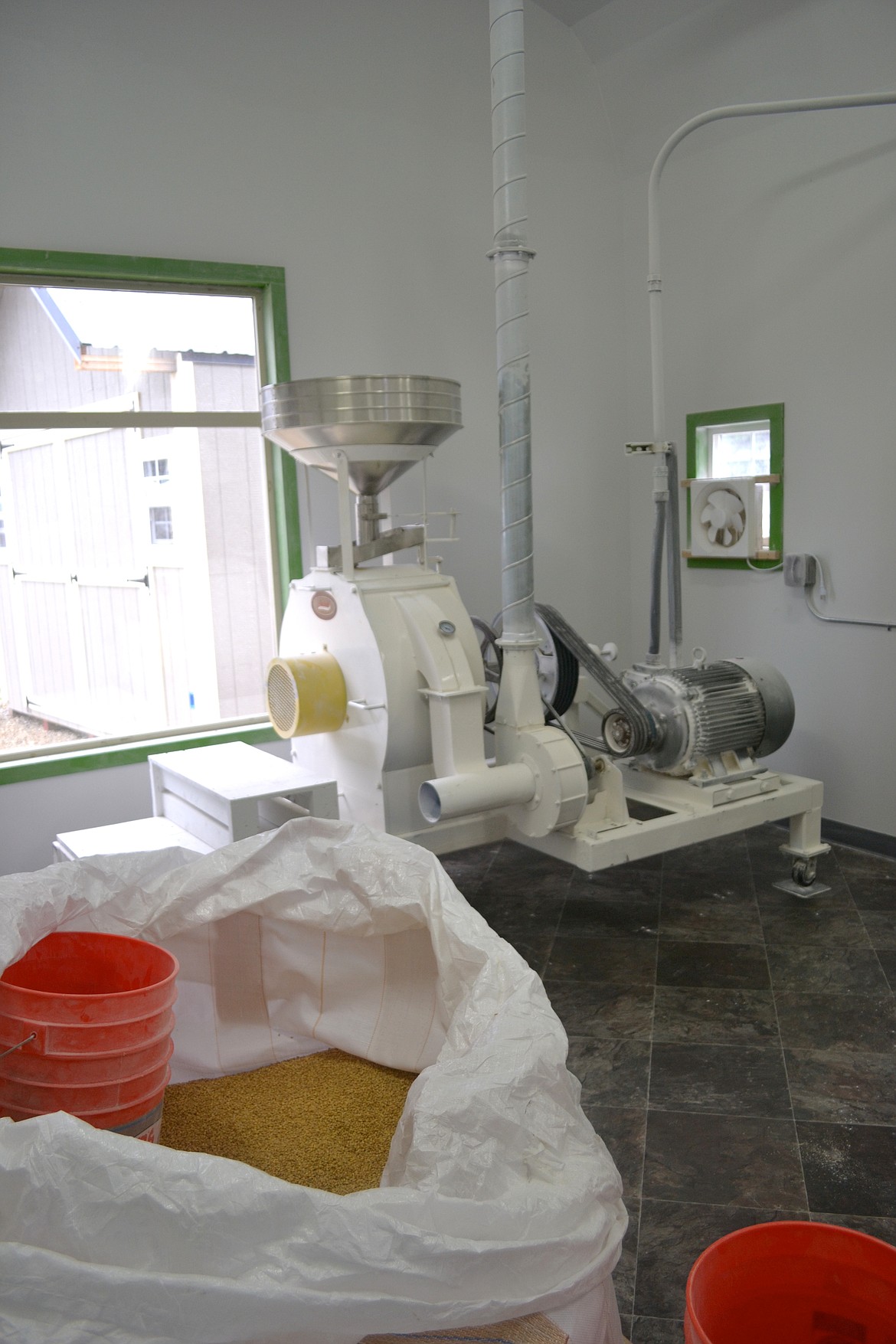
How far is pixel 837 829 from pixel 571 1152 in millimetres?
2990

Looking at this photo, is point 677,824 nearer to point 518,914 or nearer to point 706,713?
point 706,713

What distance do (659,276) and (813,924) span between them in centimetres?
217

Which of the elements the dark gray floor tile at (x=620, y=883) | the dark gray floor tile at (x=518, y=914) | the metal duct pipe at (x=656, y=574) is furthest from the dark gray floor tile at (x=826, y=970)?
the metal duct pipe at (x=656, y=574)

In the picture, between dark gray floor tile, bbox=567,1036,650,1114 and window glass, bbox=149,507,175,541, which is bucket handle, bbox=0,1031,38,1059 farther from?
window glass, bbox=149,507,175,541

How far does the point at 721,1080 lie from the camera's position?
239 cm

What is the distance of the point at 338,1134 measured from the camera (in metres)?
1.63

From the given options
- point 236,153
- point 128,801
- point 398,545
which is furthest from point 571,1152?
point 236,153

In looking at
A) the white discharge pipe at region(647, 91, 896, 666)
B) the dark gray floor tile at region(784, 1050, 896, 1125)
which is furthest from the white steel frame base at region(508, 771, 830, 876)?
the dark gray floor tile at region(784, 1050, 896, 1125)

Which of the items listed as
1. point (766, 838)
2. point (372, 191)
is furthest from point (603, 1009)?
point (372, 191)

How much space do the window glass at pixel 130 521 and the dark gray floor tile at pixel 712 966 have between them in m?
1.77

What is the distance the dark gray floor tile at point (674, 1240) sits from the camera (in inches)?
68.4

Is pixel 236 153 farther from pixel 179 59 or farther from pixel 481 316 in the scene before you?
pixel 481 316

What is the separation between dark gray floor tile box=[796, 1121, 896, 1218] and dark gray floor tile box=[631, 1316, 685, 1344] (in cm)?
41

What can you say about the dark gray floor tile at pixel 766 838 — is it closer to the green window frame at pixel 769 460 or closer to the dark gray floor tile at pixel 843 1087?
the green window frame at pixel 769 460
